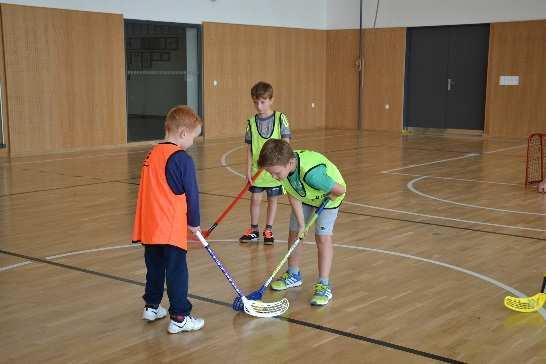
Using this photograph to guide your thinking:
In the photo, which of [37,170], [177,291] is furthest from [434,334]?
[37,170]

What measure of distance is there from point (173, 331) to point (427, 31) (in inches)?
552

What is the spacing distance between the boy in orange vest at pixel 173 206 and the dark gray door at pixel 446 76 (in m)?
13.4

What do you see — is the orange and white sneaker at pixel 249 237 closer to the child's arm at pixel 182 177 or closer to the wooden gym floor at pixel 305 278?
the wooden gym floor at pixel 305 278

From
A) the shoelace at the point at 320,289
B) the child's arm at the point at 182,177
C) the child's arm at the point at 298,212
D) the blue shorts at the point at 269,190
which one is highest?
the child's arm at the point at 182,177

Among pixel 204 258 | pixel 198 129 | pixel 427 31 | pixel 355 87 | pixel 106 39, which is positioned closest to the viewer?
pixel 198 129

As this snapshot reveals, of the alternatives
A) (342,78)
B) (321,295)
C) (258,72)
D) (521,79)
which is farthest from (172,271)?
(342,78)

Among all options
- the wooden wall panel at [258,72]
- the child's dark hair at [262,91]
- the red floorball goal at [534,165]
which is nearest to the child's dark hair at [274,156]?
the child's dark hair at [262,91]

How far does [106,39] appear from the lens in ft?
42.5

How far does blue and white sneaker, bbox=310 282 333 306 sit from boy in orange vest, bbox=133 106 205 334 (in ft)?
2.67

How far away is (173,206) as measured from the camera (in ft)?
11.5

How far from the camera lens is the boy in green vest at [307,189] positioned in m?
3.75

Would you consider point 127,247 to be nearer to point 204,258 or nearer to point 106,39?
point 204,258

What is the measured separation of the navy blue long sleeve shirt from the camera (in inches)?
136

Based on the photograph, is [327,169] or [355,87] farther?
[355,87]
